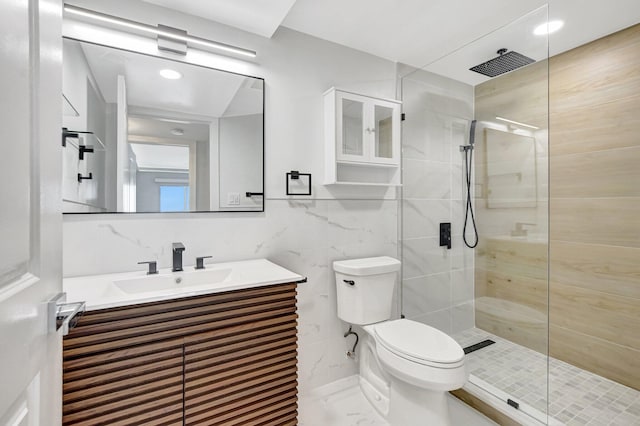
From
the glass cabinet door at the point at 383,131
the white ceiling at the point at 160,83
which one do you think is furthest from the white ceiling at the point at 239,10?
the glass cabinet door at the point at 383,131

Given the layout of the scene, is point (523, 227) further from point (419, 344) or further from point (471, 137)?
point (419, 344)

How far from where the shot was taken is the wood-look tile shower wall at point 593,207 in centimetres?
195

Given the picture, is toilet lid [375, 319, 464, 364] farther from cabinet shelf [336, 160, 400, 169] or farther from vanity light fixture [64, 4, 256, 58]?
vanity light fixture [64, 4, 256, 58]

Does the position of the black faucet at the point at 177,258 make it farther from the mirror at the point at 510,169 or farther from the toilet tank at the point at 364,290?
the mirror at the point at 510,169

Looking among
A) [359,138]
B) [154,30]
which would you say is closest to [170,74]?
[154,30]

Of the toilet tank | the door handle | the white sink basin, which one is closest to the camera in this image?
the door handle

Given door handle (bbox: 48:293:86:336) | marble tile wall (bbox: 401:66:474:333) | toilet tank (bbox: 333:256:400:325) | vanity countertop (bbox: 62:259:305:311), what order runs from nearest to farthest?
door handle (bbox: 48:293:86:336), vanity countertop (bbox: 62:259:305:311), toilet tank (bbox: 333:256:400:325), marble tile wall (bbox: 401:66:474:333)

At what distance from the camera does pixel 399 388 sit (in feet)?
5.36

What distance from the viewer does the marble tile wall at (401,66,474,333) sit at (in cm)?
225

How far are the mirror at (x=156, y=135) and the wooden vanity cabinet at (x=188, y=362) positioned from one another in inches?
25.0

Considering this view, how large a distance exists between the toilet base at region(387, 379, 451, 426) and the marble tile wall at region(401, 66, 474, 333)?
76 cm

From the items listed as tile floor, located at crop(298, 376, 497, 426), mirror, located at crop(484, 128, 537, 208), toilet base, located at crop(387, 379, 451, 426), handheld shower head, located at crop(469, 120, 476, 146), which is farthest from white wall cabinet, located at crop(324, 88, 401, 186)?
tile floor, located at crop(298, 376, 497, 426)

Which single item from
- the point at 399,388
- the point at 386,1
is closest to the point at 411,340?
the point at 399,388

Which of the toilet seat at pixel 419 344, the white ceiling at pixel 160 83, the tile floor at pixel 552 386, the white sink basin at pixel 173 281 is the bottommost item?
the tile floor at pixel 552 386
